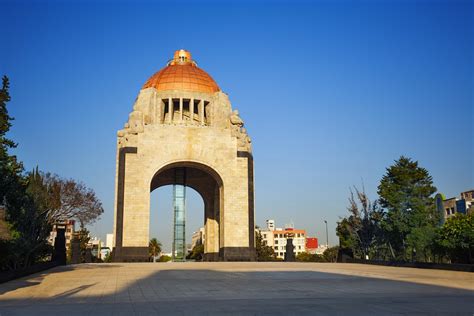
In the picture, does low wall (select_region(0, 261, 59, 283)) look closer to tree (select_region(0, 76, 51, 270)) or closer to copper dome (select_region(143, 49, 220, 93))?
tree (select_region(0, 76, 51, 270))

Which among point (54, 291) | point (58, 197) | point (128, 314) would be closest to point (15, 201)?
point (54, 291)

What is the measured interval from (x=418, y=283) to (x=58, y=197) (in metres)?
25.1

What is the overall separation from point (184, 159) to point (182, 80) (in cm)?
636

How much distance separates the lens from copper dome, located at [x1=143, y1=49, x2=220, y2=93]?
32.6 meters

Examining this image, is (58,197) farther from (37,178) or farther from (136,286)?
(136,286)

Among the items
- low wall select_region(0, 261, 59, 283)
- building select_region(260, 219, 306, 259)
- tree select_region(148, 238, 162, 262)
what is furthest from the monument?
building select_region(260, 219, 306, 259)

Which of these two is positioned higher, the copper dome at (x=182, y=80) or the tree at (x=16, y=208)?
the copper dome at (x=182, y=80)

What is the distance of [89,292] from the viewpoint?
10.0 metres

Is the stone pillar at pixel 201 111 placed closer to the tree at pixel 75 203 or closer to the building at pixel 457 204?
the tree at pixel 75 203

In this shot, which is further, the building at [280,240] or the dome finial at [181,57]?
the building at [280,240]

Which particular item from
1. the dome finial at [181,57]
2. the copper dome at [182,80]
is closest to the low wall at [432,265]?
the copper dome at [182,80]

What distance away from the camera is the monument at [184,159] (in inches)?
1112

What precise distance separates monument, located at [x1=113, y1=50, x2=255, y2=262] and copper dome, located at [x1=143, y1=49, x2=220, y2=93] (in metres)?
0.07

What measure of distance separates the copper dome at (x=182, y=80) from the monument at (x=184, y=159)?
68 millimetres
